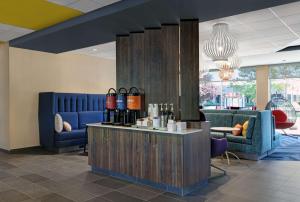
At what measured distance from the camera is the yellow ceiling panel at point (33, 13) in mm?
4191

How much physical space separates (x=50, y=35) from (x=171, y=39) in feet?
9.07

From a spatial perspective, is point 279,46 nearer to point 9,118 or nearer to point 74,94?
point 74,94

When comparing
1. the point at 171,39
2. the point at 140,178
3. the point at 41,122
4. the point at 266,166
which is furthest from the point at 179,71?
the point at 41,122

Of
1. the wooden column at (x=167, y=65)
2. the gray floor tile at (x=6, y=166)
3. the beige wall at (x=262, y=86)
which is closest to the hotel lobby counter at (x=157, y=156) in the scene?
the wooden column at (x=167, y=65)

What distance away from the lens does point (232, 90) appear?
12.8 meters

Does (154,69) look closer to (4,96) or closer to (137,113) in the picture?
(137,113)

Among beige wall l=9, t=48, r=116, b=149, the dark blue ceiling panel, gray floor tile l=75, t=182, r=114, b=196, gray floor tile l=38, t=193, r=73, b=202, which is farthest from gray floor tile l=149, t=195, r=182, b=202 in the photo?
beige wall l=9, t=48, r=116, b=149

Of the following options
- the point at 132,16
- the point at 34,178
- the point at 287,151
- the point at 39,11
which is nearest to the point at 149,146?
the point at 132,16

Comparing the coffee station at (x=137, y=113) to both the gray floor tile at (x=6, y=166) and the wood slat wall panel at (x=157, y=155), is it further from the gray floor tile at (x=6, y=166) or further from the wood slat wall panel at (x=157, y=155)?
the gray floor tile at (x=6, y=166)

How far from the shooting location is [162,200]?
3.48 metres

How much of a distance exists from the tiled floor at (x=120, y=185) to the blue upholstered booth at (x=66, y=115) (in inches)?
49.2

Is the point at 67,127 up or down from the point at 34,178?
up

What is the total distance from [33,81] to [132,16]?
4.35 meters

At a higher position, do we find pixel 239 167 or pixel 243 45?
pixel 243 45
